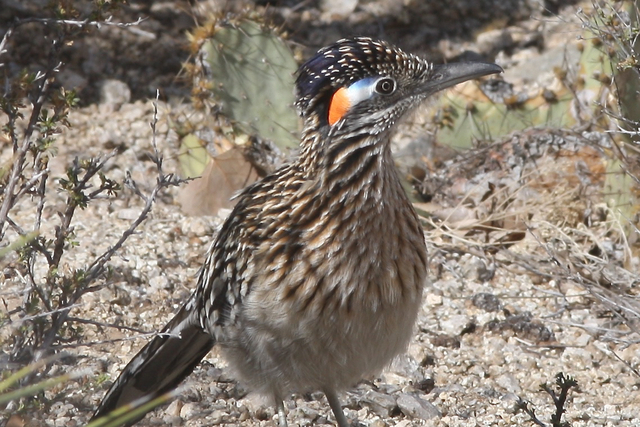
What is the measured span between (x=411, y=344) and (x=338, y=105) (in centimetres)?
179

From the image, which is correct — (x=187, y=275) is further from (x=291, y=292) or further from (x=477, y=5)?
(x=477, y=5)

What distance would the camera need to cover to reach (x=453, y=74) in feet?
13.2

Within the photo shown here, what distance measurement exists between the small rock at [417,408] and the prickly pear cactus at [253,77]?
215 centimetres

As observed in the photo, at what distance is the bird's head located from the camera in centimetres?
384

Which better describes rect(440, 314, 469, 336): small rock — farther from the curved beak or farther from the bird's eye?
the bird's eye

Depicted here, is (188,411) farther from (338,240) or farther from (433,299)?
(433,299)

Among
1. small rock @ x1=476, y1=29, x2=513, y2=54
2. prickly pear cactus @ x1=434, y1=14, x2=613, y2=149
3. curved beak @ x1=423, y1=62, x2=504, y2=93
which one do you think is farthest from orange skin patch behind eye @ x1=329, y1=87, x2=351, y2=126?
small rock @ x1=476, y1=29, x2=513, y2=54

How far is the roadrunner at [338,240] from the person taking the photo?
3.85 metres

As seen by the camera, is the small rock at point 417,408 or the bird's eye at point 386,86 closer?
the bird's eye at point 386,86

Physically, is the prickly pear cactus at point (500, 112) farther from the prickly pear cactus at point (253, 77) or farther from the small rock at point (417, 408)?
the small rock at point (417, 408)

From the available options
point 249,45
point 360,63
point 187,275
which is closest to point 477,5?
point 249,45

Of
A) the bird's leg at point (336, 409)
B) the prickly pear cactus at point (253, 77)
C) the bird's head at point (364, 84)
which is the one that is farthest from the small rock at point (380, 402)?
the prickly pear cactus at point (253, 77)

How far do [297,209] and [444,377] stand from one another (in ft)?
5.01

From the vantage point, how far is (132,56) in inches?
305
